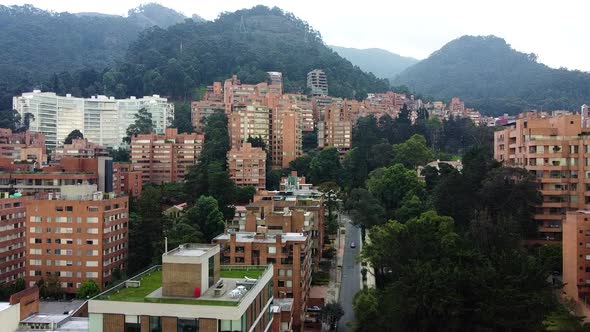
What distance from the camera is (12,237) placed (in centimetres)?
4947

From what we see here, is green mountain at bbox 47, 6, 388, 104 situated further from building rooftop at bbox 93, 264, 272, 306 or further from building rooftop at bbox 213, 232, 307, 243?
building rooftop at bbox 93, 264, 272, 306

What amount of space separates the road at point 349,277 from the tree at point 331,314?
842 millimetres

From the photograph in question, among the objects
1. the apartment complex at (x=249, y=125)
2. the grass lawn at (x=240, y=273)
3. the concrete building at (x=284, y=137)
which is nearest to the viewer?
the grass lawn at (x=240, y=273)

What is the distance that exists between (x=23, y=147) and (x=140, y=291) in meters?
67.5

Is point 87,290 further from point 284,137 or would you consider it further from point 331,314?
point 284,137

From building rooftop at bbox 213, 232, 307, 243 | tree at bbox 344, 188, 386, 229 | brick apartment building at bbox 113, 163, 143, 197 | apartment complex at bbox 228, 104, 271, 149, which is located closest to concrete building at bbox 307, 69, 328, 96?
apartment complex at bbox 228, 104, 271, 149

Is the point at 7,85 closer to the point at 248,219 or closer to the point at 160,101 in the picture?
the point at 160,101

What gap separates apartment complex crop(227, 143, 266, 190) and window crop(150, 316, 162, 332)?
56.6 m

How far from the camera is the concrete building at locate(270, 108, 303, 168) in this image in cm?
9138

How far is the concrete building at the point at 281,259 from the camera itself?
3797 centimetres

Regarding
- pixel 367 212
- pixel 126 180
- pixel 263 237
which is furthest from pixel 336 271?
pixel 126 180

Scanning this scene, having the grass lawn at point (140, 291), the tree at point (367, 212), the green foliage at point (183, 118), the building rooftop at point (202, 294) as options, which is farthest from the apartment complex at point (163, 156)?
the grass lawn at point (140, 291)

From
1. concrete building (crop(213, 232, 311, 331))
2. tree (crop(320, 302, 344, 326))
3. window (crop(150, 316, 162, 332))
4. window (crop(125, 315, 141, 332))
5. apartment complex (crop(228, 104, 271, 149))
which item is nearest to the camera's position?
window (crop(150, 316, 162, 332))

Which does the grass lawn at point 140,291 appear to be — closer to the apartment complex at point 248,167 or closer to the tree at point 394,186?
the tree at point 394,186
